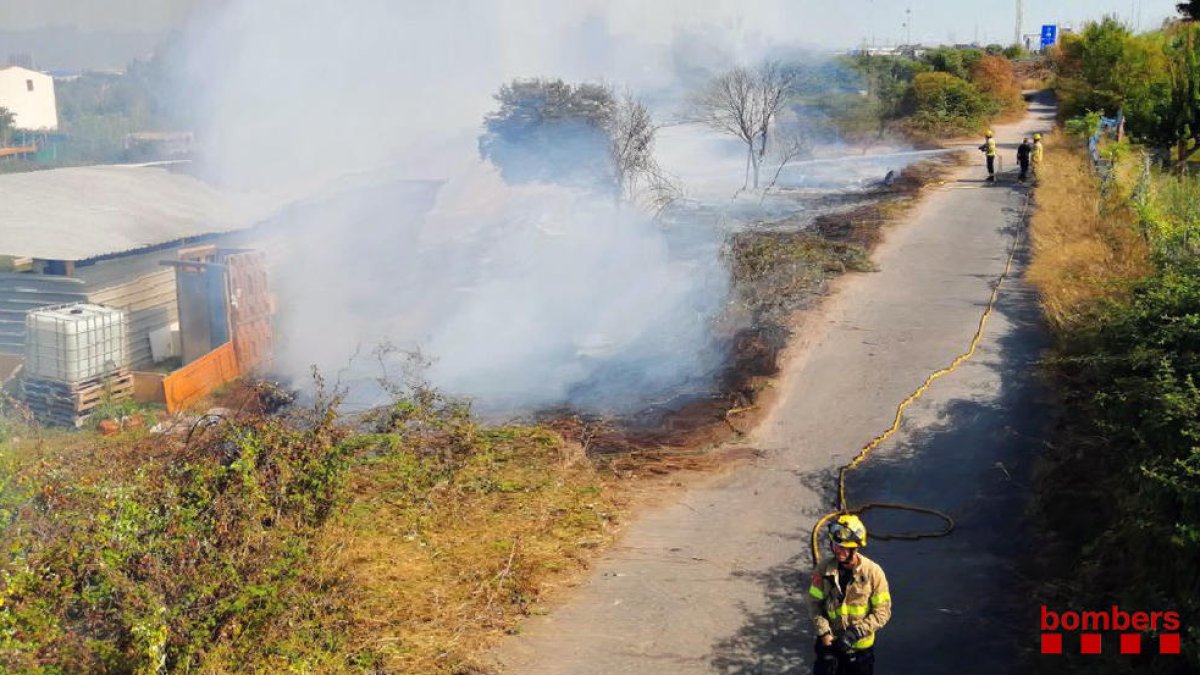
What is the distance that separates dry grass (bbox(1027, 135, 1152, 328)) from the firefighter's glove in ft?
15.8

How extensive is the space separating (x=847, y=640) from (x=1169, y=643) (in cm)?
133

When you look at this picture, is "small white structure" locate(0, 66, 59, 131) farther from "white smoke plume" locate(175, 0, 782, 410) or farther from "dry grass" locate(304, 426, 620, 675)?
"dry grass" locate(304, 426, 620, 675)

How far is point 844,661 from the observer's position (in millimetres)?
4504

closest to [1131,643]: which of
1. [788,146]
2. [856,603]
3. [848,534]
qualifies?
[856,603]

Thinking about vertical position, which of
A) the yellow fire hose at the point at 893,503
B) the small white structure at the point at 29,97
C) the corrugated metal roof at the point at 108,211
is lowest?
the yellow fire hose at the point at 893,503

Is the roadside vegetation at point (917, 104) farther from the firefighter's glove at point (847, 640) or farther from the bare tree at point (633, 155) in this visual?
the firefighter's glove at point (847, 640)

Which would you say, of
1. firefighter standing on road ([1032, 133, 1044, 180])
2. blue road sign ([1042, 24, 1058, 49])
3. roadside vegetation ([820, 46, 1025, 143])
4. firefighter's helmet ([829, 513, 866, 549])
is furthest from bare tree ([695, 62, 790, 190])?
blue road sign ([1042, 24, 1058, 49])

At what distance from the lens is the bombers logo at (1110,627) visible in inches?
159

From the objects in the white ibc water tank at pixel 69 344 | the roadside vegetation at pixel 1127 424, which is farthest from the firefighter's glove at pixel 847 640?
the white ibc water tank at pixel 69 344

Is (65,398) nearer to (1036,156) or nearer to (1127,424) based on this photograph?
(1127,424)

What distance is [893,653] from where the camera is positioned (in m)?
5.21

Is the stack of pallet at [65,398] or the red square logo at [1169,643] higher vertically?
the red square logo at [1169,643]

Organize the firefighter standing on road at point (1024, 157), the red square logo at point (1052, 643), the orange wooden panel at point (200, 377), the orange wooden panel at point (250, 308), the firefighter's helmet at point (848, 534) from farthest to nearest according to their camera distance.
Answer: the firefighter standing on road at point (1024, 157), the orange wooden panel at point (250, 308), the orange wooden panel at point (200, 377), the red square logo at point (1052, 643), the firefighter's helmet at point (848, 534)

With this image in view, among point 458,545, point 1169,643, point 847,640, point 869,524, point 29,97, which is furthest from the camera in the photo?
point 29,97
